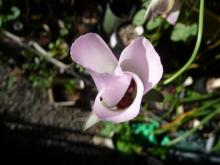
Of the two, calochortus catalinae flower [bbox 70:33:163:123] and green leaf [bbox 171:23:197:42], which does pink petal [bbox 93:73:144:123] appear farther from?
green leaf [bbox 171:23:197:42]

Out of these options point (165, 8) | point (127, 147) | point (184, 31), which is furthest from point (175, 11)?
point (127, 147)

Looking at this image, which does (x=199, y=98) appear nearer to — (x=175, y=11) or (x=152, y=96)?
(x=175, y=11)

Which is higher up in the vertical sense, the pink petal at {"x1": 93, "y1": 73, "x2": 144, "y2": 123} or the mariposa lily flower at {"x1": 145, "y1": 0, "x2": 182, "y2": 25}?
the mariposa lily flower at {"x1": 145, "y1": 0, "x2": 182, "y2": 25}

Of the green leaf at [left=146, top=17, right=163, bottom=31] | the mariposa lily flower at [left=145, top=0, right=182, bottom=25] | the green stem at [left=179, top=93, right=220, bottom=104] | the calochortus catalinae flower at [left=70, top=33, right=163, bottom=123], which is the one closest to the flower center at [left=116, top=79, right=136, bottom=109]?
the calochortus catalinae flower at [left=70, top=33, right=163, bottom=123]

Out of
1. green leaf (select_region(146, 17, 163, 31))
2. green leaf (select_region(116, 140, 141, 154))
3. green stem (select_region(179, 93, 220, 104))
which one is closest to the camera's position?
green leaf (select_region(146, 17, 163, 31))

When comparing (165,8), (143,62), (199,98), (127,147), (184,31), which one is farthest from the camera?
(127,147)

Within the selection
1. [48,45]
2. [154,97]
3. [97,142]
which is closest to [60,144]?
[97,142]
